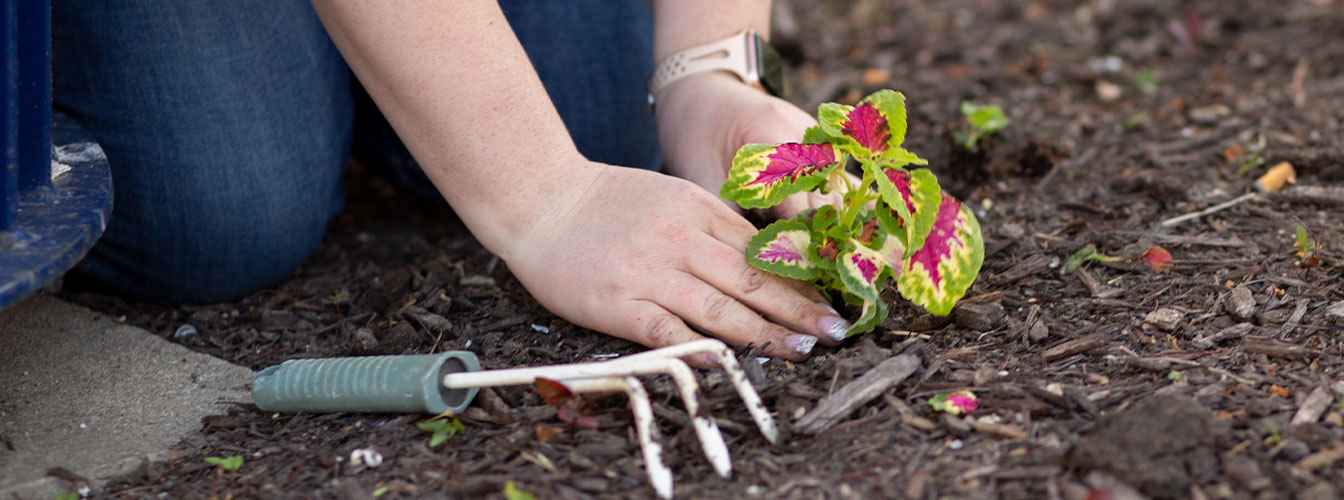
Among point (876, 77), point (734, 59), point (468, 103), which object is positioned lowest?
Result: point (876, 77)

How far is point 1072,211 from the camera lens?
220 cm

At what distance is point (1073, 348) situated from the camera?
5.19 feet

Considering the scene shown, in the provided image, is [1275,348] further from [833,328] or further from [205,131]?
[205,131]

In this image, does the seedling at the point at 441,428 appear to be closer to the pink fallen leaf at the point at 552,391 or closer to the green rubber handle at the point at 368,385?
the green rubber handle at the point at 368,385

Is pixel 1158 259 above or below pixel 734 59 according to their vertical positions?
below

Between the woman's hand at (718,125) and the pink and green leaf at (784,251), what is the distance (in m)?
0.25

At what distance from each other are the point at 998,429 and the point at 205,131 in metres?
1.62

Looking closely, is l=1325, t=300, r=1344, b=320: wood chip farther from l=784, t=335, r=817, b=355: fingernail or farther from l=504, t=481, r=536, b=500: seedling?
l=504, t=481, r=536, b=500: seedling

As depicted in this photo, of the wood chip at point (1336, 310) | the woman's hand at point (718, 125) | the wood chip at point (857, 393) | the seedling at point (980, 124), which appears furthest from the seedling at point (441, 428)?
the seedling at point (980, 124)

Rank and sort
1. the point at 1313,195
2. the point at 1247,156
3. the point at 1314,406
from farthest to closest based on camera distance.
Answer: the point at 1247,156, the point at 1313,195, the point at 1314,406

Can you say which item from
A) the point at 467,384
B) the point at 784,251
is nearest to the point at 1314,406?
the point at 784,251

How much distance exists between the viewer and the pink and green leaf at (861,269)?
148 cm

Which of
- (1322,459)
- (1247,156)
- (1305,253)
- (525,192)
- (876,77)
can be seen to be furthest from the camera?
(876,77)

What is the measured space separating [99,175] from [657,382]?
0.97 metres
